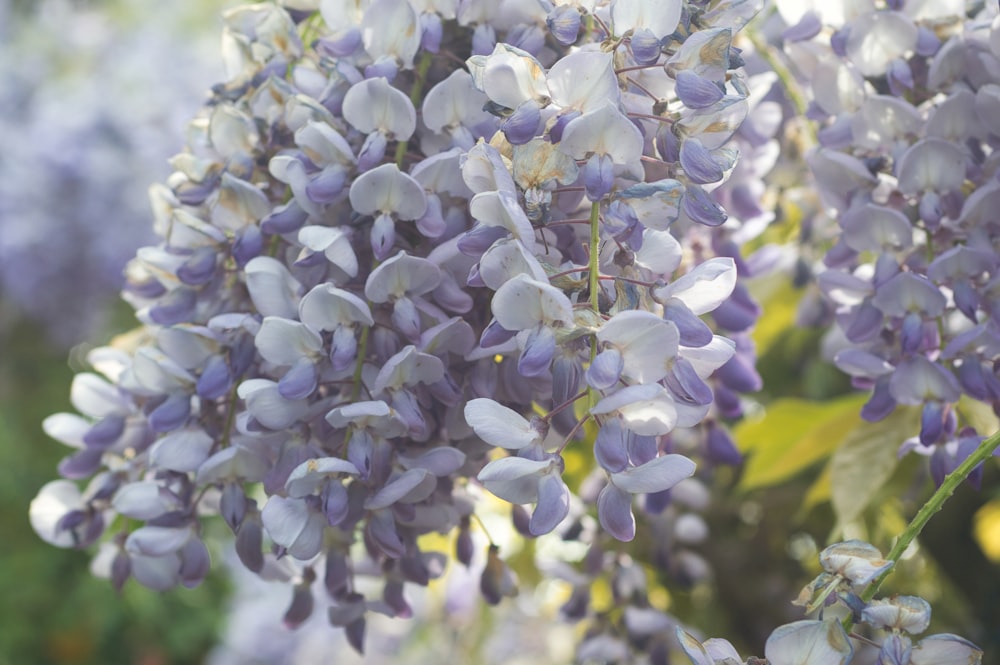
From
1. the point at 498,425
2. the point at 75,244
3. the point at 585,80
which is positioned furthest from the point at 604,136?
the point at 75,244

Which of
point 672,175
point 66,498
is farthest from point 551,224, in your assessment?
point 66,498

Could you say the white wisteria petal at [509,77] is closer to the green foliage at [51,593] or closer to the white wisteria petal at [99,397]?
the white wisteria petal at [99,397]

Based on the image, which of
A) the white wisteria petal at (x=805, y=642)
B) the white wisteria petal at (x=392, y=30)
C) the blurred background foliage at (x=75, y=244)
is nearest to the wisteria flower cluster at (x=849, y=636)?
the white wisteria petal at (x=805, y=642)

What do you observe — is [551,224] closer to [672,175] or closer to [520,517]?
[672,175]

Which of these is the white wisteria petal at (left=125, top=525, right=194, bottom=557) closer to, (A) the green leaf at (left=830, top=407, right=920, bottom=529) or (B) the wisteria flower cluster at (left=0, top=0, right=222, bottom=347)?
(A) the green leaf at (left=830, top=407, right=920, bottom=529)

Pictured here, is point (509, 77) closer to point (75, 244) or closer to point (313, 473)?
point (313, 473)
